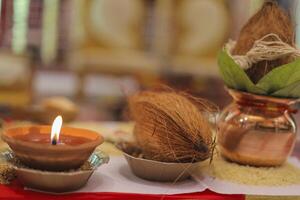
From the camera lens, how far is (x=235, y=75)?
91 centimetres

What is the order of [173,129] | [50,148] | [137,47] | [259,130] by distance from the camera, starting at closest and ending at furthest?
1. [50,148]
2. [173,129]
3. [259,130]
4. [137,47]

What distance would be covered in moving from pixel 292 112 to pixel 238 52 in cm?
15

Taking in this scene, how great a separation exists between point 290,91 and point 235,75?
99 millimetres

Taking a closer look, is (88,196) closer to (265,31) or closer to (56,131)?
(56,131)

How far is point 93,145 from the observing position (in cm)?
74

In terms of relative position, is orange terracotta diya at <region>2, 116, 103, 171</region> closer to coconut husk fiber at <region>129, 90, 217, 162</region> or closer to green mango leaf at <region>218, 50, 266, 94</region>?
coconut husk fiber at <region>129, 90, 217, 162</region>

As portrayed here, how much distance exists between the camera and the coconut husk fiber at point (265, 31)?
0.92m

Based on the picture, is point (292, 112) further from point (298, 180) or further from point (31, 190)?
point (31, 190)

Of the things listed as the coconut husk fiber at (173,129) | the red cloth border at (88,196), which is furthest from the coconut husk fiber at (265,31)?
the red cloth border at (88,196)

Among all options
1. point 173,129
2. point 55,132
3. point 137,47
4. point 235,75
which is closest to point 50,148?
point 55,132

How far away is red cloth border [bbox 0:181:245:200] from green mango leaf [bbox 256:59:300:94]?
203 mm

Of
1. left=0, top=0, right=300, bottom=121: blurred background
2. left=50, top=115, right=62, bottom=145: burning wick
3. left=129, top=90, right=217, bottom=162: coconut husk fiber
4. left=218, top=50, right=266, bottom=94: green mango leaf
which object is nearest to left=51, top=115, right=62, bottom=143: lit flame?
left=50, top=115, right=62, bottom=145: burning wick

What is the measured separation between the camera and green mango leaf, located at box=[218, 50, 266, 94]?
2.95ft

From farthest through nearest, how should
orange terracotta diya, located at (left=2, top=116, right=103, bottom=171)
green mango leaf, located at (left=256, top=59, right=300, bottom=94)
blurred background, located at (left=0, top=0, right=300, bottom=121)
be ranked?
blurred background, located at (left=0, top=0, right=300, bottom=121)
green mango leaf, located at (left=256, top=59, right=300, bottom=94)
orange terracotta diya, located at (left=2, top=116, right=103, bottom=171)
